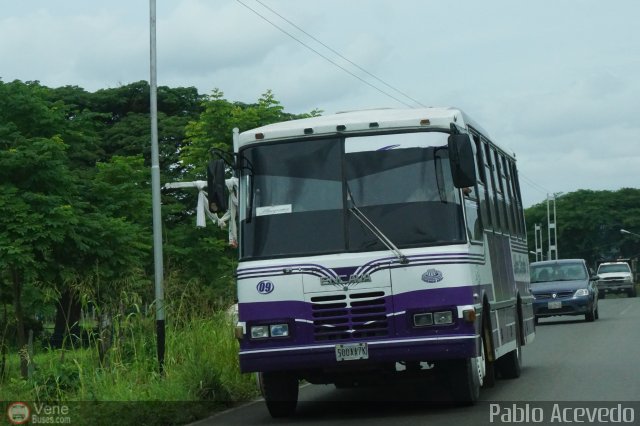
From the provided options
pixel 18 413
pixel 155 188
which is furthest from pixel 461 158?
pixel 155 188

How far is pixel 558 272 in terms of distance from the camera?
34094 mm

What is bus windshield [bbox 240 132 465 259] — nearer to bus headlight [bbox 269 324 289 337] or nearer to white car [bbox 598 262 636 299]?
bus headlight [bbox 269 324 289 337]

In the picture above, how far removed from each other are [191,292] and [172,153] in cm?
3402

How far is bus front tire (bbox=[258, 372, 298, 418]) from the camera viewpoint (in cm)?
1293

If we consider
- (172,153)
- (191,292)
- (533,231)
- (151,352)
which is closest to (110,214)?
(191,292)

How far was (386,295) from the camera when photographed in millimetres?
12133

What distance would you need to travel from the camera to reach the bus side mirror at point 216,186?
12.4m

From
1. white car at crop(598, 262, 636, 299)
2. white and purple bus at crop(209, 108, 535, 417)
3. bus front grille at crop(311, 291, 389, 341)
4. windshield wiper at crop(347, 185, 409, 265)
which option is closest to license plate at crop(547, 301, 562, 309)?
white and purple bus at crop(209, 108, 535, 417)

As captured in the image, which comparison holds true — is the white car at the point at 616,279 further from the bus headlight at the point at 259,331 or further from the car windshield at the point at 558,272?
the bus headlight at the point at 259,331

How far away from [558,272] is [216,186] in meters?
23.0

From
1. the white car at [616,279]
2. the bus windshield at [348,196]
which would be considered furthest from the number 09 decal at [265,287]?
the white car at [616,279]

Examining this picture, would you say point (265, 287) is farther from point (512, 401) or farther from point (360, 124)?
point (512, 401)

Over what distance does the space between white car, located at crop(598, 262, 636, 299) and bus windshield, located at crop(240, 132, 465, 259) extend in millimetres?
53660

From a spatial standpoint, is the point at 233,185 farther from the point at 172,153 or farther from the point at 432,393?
the point at 172,153
